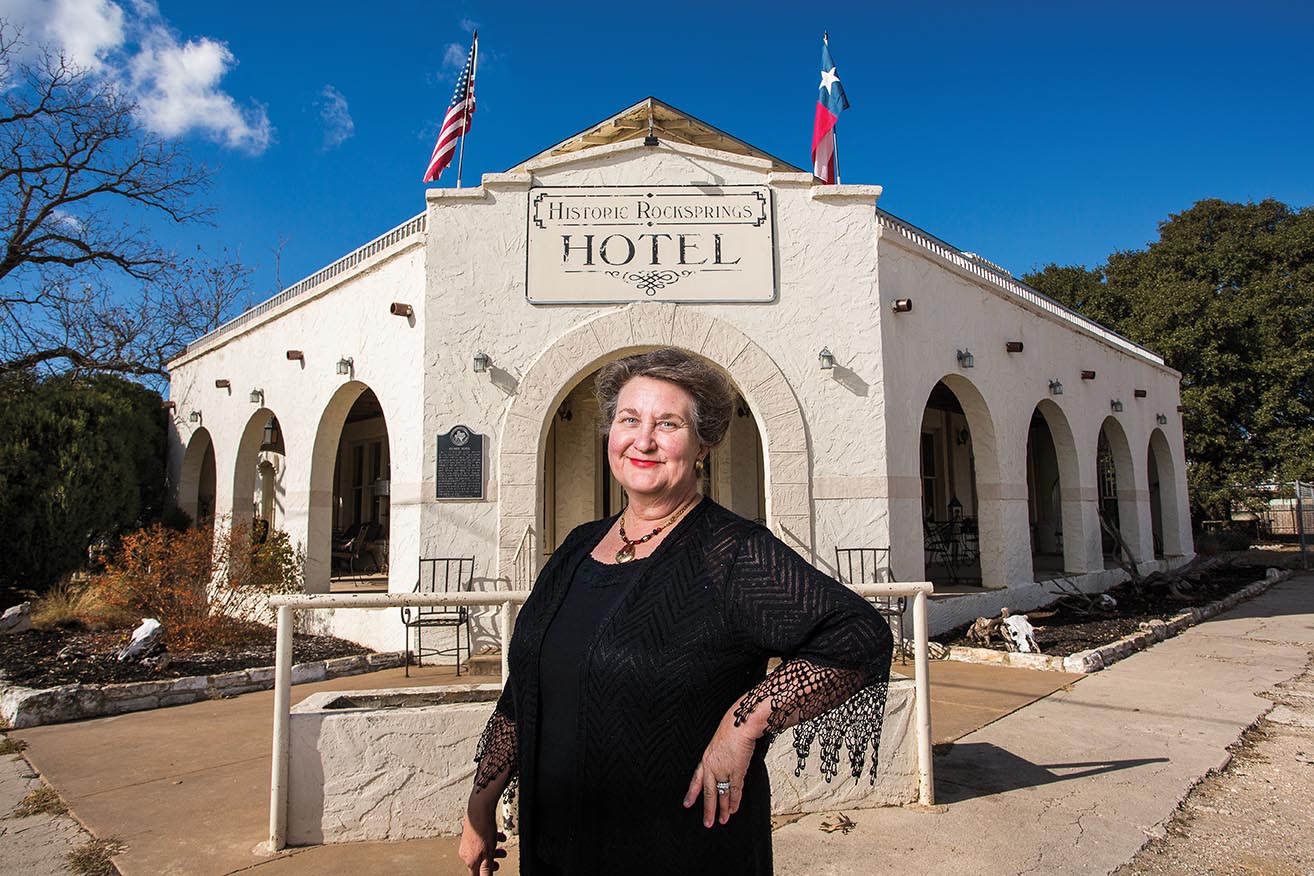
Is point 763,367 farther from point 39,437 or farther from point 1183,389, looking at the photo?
point 1183,389

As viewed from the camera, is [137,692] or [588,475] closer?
[137,692]

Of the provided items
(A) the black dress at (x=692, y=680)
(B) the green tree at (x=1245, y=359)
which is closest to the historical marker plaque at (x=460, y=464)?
(A) the black dress at (x=692, y=680)

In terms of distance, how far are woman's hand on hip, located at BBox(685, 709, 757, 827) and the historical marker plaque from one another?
20.8ft

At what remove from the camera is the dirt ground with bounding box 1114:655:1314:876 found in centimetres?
317

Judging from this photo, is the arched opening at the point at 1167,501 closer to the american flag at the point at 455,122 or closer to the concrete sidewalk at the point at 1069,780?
the concrete sidewalk at the point at 1069,780

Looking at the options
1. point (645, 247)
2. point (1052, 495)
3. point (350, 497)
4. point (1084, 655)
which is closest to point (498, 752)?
point (645, 247)

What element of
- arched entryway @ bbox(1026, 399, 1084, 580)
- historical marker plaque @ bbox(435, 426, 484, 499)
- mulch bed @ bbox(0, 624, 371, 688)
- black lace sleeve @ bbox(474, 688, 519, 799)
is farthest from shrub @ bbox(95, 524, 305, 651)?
arched entryway @ bbox(1026, 399, 1084, 580)

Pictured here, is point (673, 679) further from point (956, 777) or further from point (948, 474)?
point (948, 474)

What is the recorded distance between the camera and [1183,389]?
835 inches

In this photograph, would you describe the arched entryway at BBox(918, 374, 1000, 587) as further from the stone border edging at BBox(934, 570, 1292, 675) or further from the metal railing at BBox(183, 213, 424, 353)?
the metal railing at BBox(183, 213, 424, 353)

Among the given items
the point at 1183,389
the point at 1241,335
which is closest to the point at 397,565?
the point at 1183,389

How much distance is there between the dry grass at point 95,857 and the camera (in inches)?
125

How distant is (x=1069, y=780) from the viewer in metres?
4.11

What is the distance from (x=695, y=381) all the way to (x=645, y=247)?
6.31m
